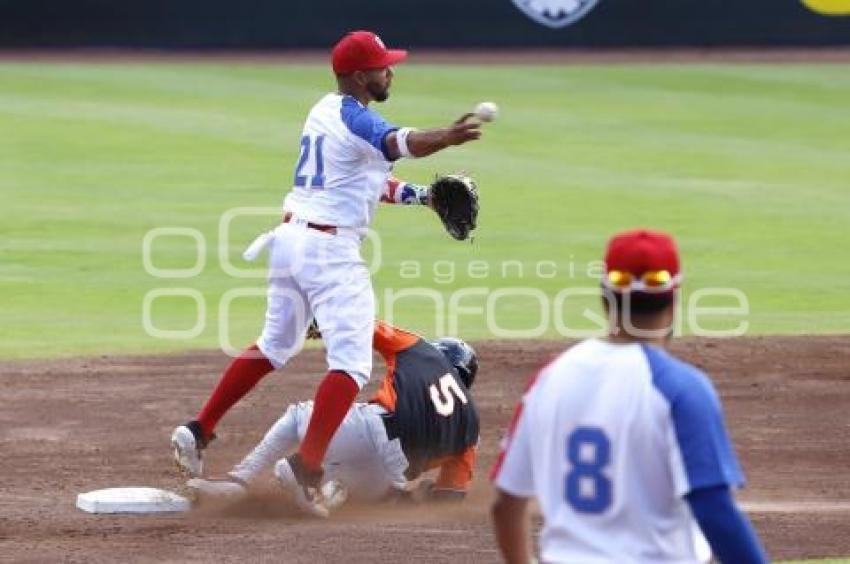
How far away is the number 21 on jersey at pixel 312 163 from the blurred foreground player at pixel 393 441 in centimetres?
69

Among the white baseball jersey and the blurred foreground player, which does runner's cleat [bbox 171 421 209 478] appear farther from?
the white baseball jersey

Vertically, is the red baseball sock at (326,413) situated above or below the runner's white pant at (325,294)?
below

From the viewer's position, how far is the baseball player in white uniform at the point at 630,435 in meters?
3.85

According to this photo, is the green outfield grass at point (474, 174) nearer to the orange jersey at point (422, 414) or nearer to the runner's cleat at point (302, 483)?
the orange jersey at point (422, 414)

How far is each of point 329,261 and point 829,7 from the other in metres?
17.9

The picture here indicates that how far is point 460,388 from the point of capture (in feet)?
25.1

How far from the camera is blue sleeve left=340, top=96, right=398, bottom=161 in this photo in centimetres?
705

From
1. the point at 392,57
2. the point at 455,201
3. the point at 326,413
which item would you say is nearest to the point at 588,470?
the point at 326,413

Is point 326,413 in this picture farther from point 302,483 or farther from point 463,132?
point 463,132

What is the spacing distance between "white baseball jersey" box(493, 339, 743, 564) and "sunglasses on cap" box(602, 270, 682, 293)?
122mm

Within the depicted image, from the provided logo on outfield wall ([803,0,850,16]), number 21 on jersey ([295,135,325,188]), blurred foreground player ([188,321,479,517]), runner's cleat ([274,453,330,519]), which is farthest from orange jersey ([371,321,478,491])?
logo on outfield wall ([803,0,850,16])

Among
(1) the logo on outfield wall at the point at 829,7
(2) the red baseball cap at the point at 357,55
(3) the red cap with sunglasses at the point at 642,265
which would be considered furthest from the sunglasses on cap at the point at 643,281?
(1) the logo on outfield wall at the point at 829,7

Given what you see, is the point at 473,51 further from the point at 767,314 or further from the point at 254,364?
the point at 254,364

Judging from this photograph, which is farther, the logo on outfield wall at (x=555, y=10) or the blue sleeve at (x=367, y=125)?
the logo on outfield wall at (x=555, y=10)
